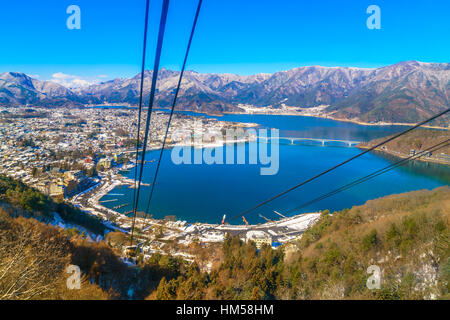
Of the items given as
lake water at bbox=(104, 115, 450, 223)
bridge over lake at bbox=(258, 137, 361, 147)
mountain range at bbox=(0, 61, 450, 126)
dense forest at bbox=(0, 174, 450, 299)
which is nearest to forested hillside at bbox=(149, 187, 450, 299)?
dense forest at bbox=(0, 174, 450, 299)

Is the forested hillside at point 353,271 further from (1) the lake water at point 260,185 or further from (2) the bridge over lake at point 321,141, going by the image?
(2) the bridge over lake at point 321,141

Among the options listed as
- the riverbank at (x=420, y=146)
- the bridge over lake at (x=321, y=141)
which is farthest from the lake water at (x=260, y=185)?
the bridge over lake at (x=321, y=141)

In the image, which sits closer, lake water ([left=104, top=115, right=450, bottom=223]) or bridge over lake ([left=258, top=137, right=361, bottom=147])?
lake water ([left=104, top=115, right=450, bottom=223])

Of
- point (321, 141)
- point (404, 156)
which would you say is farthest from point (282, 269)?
point (321, 141)

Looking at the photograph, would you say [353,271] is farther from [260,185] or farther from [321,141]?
[321,141]

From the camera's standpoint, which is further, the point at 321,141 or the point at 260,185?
the point at 321,141

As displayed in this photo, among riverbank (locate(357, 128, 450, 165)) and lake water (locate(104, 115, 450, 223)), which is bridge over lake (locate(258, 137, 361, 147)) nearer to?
riverbank (locate(357, 128, 450, 165))
